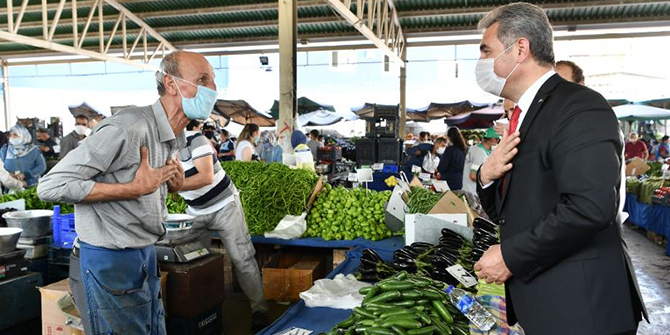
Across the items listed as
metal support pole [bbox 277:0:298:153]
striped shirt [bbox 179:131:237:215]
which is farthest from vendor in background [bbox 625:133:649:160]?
striped shirt [bbox 179:131:237:215]

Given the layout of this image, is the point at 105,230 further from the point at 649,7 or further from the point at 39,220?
the point at 649,7

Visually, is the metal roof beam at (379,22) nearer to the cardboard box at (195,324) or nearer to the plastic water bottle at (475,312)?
the cardboard box at (195,324)

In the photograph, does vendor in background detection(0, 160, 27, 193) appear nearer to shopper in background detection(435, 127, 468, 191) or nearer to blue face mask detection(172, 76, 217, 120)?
blue face mask detection(172, 76, 217, 120)

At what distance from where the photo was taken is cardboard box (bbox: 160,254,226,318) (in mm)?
3639

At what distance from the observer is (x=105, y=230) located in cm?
222

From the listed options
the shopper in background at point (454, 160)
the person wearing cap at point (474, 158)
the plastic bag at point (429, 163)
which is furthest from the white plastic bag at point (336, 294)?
the plastic bag at point (429, 163)

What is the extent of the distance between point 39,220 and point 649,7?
1455cm

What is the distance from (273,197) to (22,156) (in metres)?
5.07

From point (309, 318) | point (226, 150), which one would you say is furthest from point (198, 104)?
point (226, 150)

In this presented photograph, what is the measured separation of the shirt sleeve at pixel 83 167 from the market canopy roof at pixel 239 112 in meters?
14.5

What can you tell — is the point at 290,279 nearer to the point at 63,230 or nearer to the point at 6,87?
the point at 63,230

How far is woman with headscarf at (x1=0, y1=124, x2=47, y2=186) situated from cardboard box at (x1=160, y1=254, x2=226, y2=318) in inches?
202

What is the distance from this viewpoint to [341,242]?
4.39 meters

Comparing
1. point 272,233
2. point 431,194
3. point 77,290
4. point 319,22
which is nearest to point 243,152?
point 272,233
